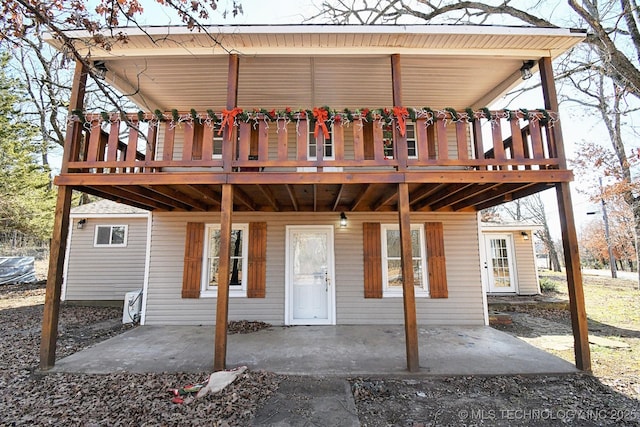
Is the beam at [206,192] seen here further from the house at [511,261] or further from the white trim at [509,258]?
the white trim at [509,258]

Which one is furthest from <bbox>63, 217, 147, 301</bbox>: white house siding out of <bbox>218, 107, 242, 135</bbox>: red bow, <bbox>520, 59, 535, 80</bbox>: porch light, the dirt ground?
<bbox>520, 59, 535, 80</bbox>: porch light

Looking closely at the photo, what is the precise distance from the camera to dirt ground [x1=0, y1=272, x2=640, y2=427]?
3076mm

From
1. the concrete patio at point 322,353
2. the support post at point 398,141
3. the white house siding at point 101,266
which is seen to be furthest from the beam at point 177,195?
the white house siding at point 101,266

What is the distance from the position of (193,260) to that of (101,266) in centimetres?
491

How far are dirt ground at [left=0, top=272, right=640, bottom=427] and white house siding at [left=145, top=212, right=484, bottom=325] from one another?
2.22 m

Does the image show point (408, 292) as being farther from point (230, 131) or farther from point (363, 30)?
point (363, 30)

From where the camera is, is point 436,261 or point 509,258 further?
point 509,258

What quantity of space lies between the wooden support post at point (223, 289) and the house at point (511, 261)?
31.6ft

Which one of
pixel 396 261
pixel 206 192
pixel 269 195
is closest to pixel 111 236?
pixel 206 192

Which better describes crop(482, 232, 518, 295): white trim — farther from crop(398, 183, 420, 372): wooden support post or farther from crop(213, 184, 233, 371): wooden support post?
crop(213, 184, 233, 371): wooden support post

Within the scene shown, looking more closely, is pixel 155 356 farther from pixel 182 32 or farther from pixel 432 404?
pixel 182 32

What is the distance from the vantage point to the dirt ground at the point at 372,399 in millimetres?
3076

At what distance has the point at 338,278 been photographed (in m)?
6.57

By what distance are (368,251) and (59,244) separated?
17.4 ft
